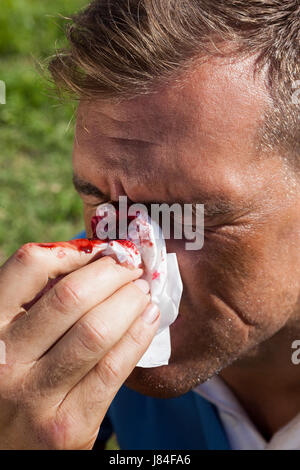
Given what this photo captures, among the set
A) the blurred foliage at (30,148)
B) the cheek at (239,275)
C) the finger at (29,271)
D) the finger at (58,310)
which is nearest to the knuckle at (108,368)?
the finger at (58,310)

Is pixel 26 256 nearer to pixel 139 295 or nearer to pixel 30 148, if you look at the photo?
pixel 139 295

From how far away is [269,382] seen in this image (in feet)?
9.73

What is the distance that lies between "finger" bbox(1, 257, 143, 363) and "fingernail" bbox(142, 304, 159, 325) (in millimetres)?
163

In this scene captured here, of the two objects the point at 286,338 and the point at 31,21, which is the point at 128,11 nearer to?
the point at 286,338

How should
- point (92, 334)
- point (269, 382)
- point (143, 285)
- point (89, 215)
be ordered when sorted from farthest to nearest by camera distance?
point (269, 382) → point (89, 215) → point (143, 285) → point (92, 334)

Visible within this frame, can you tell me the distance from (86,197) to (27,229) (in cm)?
286

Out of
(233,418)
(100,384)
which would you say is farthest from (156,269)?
(233,418)

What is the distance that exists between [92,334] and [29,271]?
0.29 metres

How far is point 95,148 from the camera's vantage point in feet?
7.70

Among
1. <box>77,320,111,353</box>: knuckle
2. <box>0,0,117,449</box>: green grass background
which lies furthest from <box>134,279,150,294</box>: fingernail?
<box>0,0,117,449</box>: green grass background

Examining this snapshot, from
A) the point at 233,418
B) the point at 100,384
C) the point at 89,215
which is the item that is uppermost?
the point at 89,215

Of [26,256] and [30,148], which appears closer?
[26,256]
